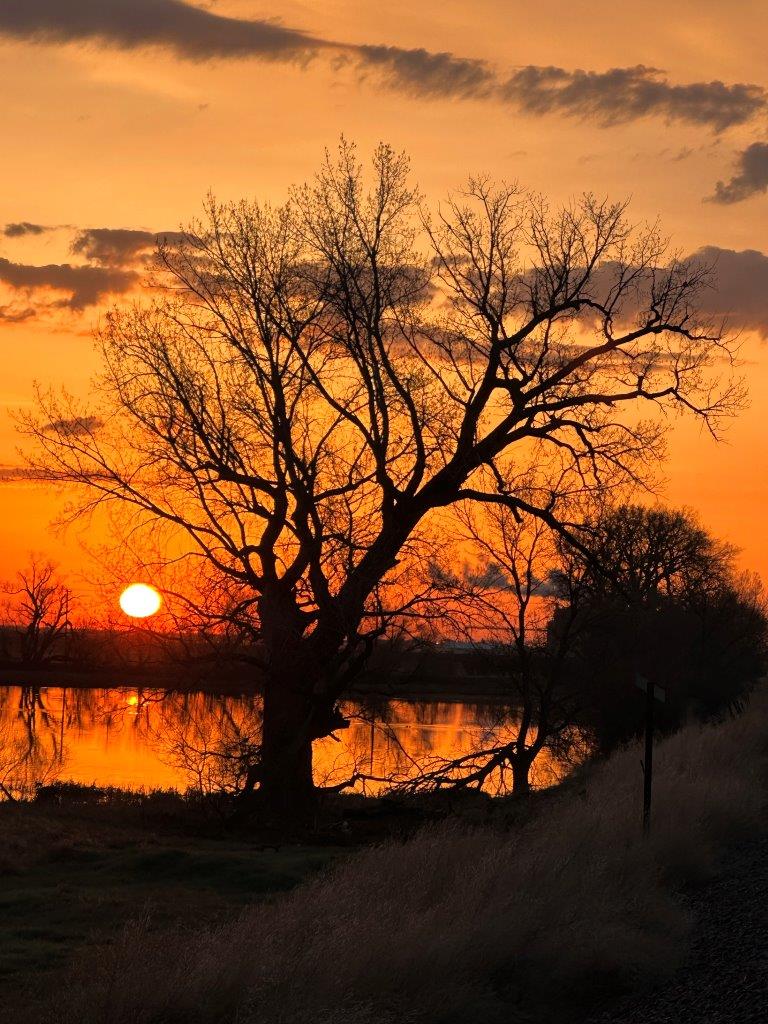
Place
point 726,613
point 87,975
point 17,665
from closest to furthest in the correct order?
point 87,975
point 726,613
point 17,665

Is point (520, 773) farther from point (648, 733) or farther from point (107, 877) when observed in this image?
point (107, 877)

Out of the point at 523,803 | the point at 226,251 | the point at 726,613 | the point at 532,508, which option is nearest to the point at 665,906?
the point at 532,508

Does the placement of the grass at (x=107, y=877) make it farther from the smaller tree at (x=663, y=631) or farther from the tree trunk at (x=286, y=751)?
the smaller tree at (x=663, y=631)

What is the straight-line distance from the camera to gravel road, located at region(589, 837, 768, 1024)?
938 centimetres

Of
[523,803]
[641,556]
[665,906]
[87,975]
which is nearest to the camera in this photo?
[87,975]

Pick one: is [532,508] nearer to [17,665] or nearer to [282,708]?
[282,708]

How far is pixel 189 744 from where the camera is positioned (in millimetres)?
26281

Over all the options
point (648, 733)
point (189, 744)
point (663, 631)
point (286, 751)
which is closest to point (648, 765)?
point (648, 733)

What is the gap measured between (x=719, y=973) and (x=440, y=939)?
8.44 feet

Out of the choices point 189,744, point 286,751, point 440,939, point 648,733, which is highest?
point 648,733

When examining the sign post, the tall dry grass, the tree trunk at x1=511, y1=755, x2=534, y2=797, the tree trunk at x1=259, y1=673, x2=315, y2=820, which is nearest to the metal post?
the sign post

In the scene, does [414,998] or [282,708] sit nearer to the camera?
[414,998]

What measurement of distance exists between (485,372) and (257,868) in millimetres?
9789

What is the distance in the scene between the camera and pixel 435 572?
22562 mm
